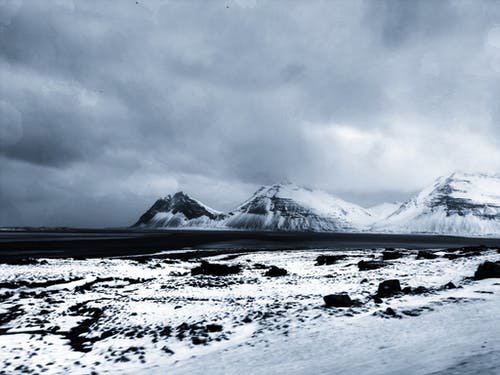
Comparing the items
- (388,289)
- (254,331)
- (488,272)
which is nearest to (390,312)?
(388,289)

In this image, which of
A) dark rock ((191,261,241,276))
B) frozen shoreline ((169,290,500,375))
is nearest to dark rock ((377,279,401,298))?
frozen shoreline ((169,290,500,375))

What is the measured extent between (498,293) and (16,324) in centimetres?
2747

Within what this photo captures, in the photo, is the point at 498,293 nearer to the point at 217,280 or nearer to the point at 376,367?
the point at 376,367

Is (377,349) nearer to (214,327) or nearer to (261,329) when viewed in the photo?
(261,329)

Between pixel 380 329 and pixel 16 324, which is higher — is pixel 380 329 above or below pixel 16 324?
above

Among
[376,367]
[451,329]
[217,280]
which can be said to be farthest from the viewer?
[217,280]

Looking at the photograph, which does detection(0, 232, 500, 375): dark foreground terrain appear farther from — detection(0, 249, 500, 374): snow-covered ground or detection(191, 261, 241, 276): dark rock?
detection(191, 261, 241, 276): dark rock

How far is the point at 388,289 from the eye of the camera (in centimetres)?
2131

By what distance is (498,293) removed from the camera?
19562 millimetres

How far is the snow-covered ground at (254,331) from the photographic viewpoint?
11438 mm

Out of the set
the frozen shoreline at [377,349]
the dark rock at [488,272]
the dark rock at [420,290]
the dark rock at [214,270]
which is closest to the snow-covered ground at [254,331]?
the frozen shoreline at [377,349]

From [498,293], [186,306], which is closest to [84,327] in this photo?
[186,306]

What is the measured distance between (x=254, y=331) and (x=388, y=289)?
10.5 metres

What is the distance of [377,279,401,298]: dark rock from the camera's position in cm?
2086
